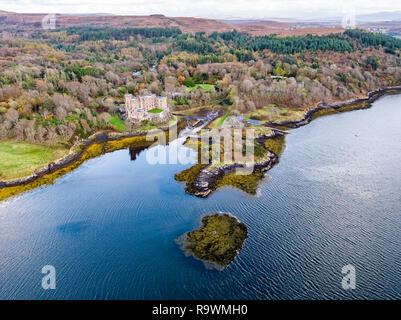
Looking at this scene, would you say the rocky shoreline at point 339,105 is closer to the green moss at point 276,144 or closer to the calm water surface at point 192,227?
the green moss at point 276,144

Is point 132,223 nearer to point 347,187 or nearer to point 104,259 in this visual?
point 104,259

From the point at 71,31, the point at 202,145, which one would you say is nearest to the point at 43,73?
the point at 202,145

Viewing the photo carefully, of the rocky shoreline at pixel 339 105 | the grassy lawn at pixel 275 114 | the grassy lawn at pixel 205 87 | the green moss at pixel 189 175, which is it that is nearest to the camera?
the green moss at pixel 189 175

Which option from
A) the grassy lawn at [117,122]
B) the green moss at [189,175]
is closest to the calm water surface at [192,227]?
the green moss at [189,175]

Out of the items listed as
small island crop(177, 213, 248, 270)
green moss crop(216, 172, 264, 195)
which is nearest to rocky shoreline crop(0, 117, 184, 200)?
green moss crop(216, 172, 264, 195)

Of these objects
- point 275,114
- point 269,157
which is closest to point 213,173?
point 269,157

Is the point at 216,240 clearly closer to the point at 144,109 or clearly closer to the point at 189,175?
the point at 189,175
